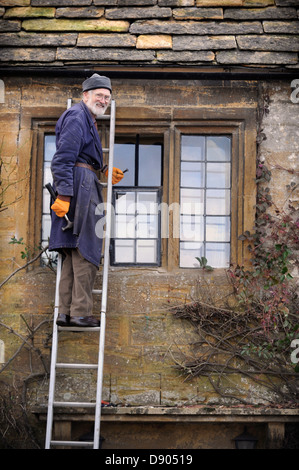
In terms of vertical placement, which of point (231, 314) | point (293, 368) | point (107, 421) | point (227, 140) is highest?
point (227, 140)

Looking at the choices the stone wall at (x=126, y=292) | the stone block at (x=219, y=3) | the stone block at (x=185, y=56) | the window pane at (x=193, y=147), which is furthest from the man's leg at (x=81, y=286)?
the stone block at (x=219, y=3)

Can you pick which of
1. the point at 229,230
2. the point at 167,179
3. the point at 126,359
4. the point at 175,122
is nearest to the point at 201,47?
the point at 175,122

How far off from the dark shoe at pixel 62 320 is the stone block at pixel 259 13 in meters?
3.19

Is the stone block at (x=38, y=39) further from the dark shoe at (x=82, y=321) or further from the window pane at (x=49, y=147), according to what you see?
the dark shoe at (x=82, y=321)

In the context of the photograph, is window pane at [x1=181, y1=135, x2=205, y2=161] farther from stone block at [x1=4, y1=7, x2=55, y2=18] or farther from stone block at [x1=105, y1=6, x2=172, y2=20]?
stone block at [x1=4, y1=7, x2=55, y2=18]

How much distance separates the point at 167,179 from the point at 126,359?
1.69 meters

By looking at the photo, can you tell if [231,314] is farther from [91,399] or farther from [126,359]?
[91,399]

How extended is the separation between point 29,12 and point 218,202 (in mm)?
2539

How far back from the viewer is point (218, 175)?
660 cm

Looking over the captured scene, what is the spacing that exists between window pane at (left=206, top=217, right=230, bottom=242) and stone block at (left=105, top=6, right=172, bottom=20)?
1.97 metres

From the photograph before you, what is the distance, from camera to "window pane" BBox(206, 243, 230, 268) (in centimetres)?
646

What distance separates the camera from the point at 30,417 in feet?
20.0

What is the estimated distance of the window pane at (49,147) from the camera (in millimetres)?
6586

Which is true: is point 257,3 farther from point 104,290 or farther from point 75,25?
point 104,290
